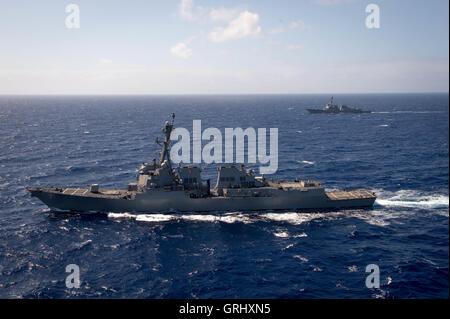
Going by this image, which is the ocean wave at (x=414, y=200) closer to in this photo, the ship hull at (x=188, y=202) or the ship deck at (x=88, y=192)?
the ship hull at (x=188, y=202)

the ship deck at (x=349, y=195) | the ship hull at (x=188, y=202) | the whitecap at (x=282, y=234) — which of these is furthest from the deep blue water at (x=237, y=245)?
the ship deck at (x=349, y=195)

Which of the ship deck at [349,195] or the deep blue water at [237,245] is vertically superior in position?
the ship deck at [349,195]

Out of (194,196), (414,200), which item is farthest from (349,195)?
(194,196)

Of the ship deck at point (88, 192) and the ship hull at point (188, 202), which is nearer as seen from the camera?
the ship hull at point (188, 202)

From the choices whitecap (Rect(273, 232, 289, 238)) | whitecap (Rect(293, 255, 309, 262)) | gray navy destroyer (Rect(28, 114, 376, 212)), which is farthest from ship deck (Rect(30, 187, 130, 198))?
whitecap (Rect(293, 255, 309, 262))

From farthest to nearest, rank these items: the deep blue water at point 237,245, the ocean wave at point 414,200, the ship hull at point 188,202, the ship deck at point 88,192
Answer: the ocean wave at point 414,200, the ship deck at point 88,192, the ship hull at point 188,202, the deep blue water at point 237,245

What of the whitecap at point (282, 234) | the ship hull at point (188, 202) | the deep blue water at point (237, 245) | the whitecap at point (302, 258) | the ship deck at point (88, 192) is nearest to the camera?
the deep blue water at point (237, 245)
